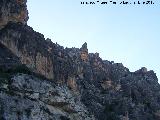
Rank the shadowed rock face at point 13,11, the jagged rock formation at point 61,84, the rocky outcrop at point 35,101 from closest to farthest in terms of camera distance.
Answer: the rocky outcrop at point 35,101
the jagged rock formation at point 61,84
the shadowed rock face at point 13,11

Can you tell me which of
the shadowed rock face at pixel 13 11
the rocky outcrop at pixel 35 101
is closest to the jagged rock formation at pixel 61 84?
the rocky outcrop at pixel 35 101

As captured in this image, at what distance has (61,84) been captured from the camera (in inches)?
1592

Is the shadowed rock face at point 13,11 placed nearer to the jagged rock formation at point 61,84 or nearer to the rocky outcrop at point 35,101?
the jagged rock formation at point 61,84

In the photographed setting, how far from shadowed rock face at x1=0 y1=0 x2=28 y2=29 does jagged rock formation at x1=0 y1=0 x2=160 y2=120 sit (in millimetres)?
234

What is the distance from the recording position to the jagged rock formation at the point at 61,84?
115ft

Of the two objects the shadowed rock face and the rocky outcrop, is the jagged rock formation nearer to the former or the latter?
the rocky outcrop

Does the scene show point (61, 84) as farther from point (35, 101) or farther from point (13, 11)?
point (13, 11)

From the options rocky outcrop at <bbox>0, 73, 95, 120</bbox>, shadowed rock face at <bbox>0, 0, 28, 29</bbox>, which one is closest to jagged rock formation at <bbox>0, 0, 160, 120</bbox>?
rocky outcrop at <bbox>0, 73, 95, 120</bbox>

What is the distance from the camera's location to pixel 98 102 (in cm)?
10938

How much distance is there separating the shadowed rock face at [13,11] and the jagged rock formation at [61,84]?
0.23 m

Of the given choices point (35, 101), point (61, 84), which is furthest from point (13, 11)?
point (35, 101)

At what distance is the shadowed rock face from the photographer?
72188 millimetres

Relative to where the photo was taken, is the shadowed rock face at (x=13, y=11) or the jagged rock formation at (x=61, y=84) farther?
the shadowed rock face at (x=13, y=11)

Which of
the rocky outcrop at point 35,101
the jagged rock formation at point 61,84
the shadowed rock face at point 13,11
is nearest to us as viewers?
the rocky outcrop at point 35,101
